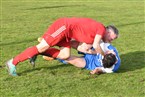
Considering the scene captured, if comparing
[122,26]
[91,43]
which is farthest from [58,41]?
[122,26]

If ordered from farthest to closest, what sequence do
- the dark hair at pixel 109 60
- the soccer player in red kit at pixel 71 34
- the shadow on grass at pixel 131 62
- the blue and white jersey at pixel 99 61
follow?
the shadow on grass at pixel 131 62 < the blue and white jersey at pixel 99 61 < the dark hair at pixel 109 60 < the soccer player in red kit at pixel 71 34

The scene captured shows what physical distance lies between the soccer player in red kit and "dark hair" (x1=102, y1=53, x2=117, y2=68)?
9.1 inches

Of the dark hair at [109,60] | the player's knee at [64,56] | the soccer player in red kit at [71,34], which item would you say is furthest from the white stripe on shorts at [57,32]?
the dark hair at [109,60]

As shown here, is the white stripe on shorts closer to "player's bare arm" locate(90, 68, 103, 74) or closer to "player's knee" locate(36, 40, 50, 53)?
"player's knee" locate(36, 40, 50, 53)

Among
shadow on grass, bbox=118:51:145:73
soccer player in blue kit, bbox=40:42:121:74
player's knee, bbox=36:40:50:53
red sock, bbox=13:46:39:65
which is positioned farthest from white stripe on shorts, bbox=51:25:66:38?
shadow on grass, bbox=118:51:145:73

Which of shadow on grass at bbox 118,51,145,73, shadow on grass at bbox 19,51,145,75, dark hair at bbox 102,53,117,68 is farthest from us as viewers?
shadow on grass at bbox 118,51,145,73

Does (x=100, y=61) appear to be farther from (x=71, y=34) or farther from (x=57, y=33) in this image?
(x=57, y=33)

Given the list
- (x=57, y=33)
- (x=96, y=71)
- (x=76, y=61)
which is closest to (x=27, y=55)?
(x=57, y=33)

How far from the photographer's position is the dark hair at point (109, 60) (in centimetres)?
673

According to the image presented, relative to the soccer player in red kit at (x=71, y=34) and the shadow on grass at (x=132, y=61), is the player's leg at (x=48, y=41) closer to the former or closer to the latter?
the soccer player in red kit at (x=71, y=34)

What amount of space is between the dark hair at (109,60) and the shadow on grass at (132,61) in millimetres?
476

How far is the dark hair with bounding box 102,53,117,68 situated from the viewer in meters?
6.73

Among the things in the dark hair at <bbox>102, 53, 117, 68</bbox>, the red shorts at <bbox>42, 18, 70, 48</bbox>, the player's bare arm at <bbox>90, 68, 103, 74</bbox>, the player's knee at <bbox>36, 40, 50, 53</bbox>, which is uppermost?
the red shorts at <bbox>42, 18, 70, 48</bbox>

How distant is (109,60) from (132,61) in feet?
4.82
